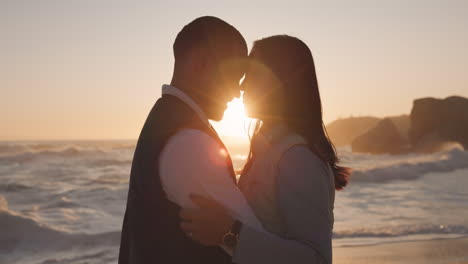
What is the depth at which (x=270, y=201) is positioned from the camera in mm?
2291

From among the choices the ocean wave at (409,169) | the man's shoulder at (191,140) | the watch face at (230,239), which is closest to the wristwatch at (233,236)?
the watch face at (230,239)

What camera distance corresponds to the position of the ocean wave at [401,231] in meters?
9.08

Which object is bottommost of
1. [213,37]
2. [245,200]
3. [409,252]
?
[409,252]

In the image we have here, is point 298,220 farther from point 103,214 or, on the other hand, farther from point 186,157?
point 103,214

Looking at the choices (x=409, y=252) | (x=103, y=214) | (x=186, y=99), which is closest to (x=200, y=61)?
(x=186, y=99)

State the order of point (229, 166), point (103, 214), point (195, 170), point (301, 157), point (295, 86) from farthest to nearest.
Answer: point (103, 214)
point (295, 86)
point (301, 157)
point (229, 166)
point (195, 170)

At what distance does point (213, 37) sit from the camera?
7.44 ft

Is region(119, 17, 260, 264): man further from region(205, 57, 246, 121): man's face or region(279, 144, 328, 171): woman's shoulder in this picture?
region(279, 144, 328, 171): woman's shoulder

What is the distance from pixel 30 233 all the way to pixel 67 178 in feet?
34.7

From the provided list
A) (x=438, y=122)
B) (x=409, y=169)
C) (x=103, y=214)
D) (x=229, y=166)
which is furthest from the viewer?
(x=438, y=122)

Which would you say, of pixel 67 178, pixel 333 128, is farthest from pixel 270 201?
pixel 333 128

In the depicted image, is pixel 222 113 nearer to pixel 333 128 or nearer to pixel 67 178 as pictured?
pixel 67 178

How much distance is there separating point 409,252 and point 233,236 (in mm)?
6376

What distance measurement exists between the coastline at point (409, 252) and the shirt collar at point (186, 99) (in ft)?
18.6
